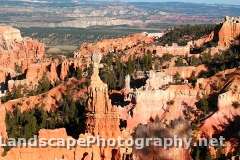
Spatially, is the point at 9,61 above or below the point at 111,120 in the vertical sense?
below

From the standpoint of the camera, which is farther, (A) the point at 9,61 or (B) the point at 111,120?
(A) the point at 9,61

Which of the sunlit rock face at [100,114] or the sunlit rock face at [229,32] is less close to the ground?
the sunlit rock face at [100,114]

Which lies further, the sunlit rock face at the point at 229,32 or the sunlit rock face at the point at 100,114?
the sunlit rock face at the point at 229,32

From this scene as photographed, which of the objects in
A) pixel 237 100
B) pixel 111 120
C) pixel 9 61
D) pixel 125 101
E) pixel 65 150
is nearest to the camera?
pixel 65 150

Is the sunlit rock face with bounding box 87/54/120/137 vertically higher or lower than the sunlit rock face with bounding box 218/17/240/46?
higher

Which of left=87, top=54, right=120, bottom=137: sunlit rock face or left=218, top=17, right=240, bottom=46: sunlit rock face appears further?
left=218, top=17, right=240, bottom=46: sunlit rock face

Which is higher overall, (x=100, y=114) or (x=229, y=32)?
(x=100, y=114)

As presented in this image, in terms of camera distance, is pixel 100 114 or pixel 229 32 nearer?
pixel 100 114

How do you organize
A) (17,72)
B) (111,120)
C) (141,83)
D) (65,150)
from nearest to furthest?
(65,150), (111,120), (141,83), (17,72)

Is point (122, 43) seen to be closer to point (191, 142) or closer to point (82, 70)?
point (82, 70)

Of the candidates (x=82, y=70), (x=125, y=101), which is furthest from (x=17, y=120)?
(x=82, y=70)

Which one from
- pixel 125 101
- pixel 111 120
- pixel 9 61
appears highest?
pixel 111 120
